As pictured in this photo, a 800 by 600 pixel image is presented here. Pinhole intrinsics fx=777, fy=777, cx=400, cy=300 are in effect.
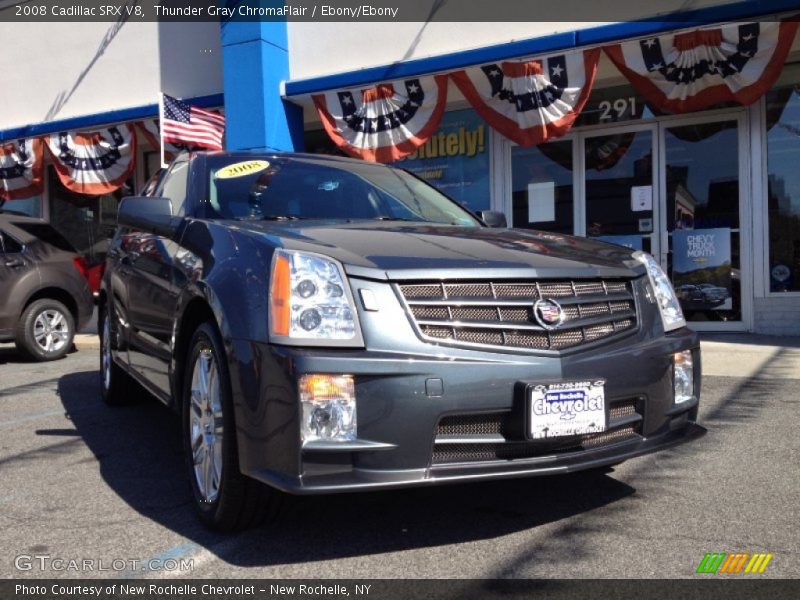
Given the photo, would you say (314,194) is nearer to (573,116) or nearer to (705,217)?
(573,116)

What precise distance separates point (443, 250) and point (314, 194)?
125 cm

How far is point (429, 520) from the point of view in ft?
10.1

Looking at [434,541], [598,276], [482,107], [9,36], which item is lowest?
[434,541]

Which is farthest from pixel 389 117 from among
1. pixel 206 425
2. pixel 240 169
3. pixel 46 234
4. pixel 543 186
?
pixel 206 425

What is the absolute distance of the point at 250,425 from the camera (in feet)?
8.52

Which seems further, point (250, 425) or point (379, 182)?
point (379, 182)

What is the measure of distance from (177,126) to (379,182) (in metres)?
6.65

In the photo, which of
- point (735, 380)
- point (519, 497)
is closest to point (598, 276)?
point (519, 497)

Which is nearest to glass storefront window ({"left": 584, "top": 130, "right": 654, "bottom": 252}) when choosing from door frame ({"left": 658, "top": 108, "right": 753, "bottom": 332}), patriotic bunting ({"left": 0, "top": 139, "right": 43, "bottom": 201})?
door frame ({"left": 658, "top": 108, "right": 753, "bottom": 332})

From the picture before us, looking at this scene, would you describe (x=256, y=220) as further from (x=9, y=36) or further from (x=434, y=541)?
(x=9, y=36)

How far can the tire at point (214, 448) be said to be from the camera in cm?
278

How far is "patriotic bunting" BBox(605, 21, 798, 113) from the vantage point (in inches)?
303

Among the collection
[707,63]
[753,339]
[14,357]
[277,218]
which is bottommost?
[14,357]

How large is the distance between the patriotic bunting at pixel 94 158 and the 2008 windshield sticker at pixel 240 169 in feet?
28.4
